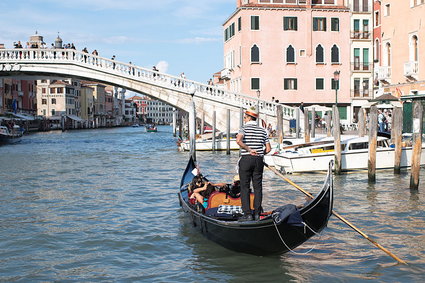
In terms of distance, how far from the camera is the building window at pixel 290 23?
27844 millimetres

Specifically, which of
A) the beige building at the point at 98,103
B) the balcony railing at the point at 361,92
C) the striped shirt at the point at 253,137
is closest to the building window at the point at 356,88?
the balcony railing at the point at 361,92

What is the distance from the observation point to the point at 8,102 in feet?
153

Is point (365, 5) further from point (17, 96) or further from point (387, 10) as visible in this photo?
point (17, 96)

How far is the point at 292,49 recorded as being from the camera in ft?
92.1

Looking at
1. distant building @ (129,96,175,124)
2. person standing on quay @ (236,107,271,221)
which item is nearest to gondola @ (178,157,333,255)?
person standing on quay @ (236,107,271,221)

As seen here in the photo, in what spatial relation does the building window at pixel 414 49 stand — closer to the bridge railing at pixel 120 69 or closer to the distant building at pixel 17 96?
the bridge railing at pixel 120 69

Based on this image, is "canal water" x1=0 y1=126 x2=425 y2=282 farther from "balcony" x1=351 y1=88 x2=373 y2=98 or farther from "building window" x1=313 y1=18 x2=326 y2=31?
"balcony" x1=351 y1=88 x2=373 y2=98

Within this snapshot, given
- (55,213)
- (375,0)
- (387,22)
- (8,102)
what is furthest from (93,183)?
(8,102)

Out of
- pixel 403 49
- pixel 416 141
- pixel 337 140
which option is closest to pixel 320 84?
pixel 403 49

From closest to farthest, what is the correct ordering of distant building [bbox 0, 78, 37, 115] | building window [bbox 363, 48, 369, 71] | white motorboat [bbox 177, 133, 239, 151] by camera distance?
white motorboat [bbox 177, 133, 239, 151]
building window [bbox 363, 48, 369, 71]
distant building [bbox 0, 78, 37, 115]

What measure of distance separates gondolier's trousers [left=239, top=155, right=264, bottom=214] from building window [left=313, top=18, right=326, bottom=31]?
2325 cm

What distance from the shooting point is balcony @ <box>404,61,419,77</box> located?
19.7 meters

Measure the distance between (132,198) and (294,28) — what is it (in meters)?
19.6

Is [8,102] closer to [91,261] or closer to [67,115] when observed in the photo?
[67,115]
